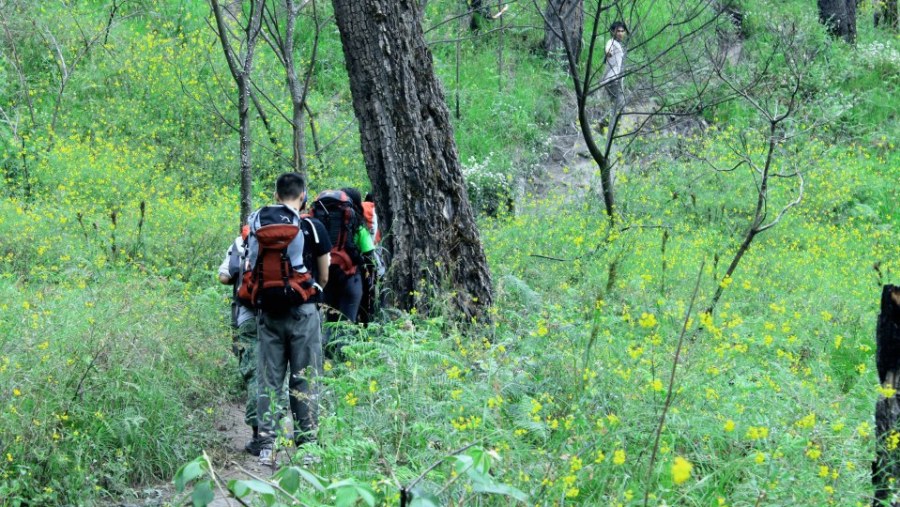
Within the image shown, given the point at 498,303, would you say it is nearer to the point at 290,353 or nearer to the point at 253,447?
the point at 290,353

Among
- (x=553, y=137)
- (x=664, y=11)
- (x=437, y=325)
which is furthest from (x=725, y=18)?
(x=437, y=325)

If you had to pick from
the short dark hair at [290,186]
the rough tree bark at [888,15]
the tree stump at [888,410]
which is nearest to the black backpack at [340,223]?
the short dark hair at [290,186]

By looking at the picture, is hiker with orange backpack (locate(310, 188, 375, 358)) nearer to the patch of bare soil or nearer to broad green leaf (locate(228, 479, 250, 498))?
the patch of bare soil

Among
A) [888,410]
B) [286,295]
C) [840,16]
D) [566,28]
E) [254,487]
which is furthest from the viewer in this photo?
[840,16]

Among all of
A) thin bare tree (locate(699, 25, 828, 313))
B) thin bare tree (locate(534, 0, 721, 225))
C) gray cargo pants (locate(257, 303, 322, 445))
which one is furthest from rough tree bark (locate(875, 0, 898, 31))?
gray cargo pants (locate(257, 303, 322, 445))

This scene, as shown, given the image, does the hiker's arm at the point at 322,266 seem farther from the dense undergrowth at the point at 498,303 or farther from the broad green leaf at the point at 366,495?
the broad green leaf at the point at 366,495

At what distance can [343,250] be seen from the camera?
6773 mm

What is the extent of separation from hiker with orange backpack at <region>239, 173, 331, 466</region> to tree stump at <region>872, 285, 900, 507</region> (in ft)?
9.55

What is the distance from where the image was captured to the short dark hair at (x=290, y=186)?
580cm

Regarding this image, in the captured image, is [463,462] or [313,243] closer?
[463,462]

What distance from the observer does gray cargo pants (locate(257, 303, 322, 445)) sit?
586 cm

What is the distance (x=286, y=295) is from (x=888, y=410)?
125 inches

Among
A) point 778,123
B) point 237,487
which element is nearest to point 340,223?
point 237,487

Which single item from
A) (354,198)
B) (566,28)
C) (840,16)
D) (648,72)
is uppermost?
(840,16)
